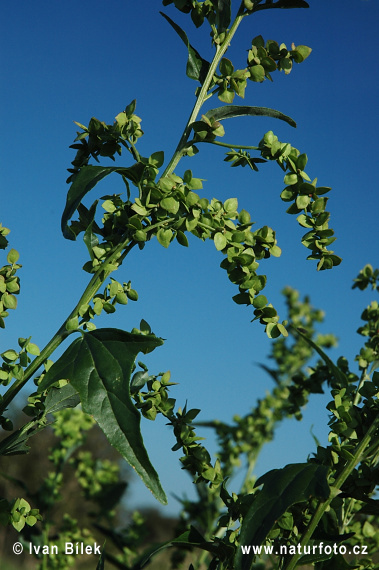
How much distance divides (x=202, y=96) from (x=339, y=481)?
0.83 meters

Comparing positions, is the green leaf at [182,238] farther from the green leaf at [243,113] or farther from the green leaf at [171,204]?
the green leaf at [243,113]

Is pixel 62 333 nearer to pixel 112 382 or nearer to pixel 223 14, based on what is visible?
pixel 112 382

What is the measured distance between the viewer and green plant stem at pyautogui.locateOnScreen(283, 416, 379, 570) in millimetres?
1076

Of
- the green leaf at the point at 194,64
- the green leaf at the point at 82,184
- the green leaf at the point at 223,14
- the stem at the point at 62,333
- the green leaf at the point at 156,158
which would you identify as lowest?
the stem at the point at 62,333

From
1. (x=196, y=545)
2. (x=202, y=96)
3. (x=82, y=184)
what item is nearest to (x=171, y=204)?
(x=82, y=184)

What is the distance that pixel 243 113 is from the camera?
1.14 meters

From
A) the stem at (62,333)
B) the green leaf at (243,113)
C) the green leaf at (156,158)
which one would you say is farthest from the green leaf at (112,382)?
the green leaf at (243,113)

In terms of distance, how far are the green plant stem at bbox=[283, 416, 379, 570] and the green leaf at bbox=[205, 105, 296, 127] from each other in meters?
0.65

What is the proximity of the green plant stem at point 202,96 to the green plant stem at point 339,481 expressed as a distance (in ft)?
2.18

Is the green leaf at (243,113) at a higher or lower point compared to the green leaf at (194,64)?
lower

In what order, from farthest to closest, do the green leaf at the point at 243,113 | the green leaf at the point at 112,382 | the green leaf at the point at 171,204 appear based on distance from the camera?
the green leaf at the point at 243,113 → the green leaf at the point at 171,204 → the green leaf at the point at 112,382

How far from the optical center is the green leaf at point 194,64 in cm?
115

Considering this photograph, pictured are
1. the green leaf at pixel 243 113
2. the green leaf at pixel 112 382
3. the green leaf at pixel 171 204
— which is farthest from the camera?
the green leaf at pixel 243 113

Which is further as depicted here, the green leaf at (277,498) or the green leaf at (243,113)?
the green leaf at (243,113)
